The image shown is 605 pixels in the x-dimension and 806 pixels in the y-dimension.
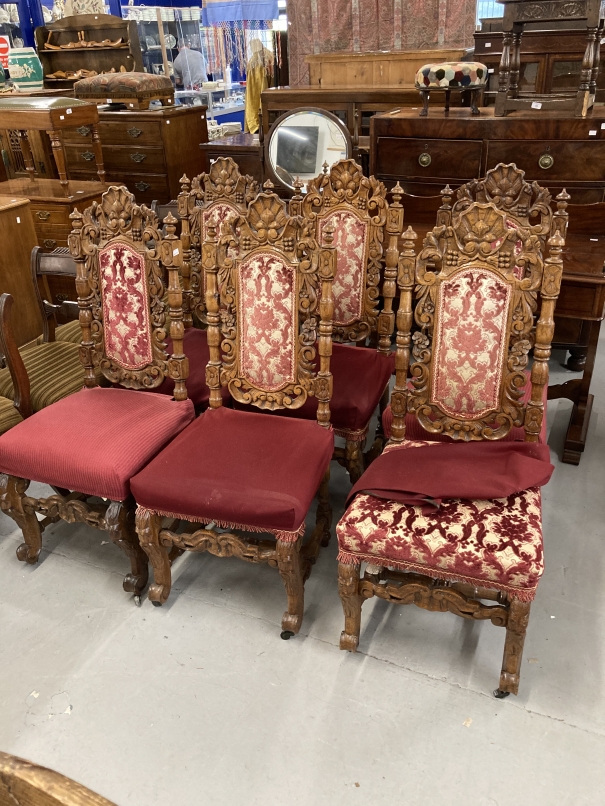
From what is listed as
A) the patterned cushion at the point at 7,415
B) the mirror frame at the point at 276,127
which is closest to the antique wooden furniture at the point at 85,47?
the mirror frame at the point at 276,127

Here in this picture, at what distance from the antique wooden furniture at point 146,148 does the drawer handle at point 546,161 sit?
2.70m

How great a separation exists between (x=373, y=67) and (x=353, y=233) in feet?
7.16

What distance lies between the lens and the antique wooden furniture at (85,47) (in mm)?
5133

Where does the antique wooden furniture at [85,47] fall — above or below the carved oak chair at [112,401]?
above

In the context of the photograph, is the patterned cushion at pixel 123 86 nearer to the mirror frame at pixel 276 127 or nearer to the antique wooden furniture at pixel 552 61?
the mirror frame at pixel 276 127

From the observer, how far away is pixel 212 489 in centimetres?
188

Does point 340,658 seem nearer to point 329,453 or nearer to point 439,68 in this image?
point 329,453

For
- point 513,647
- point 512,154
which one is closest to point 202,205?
point 512,154

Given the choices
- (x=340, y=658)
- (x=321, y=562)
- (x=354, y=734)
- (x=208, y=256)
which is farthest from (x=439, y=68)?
(x=354, y=734)

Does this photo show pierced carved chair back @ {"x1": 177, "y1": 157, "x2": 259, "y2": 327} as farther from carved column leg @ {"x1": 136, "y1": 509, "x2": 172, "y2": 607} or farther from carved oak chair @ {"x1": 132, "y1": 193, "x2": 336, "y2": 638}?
carved column leg @ {"x1": 136, "y1": 509, "x2": 172, "y2": 607}

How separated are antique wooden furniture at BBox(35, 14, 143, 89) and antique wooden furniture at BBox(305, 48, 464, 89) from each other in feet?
5.68

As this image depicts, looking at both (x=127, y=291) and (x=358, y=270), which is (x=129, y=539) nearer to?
(x=127, y=291)

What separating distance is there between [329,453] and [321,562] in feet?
1.57

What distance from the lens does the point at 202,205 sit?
2.84 m
